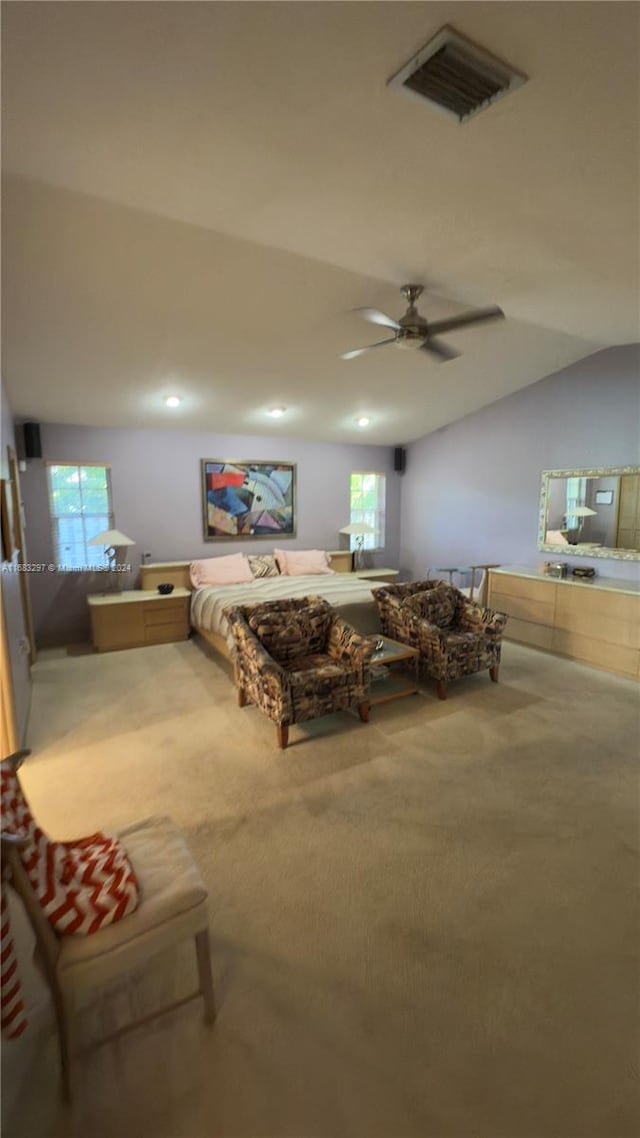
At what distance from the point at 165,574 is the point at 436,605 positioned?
10.7 feet

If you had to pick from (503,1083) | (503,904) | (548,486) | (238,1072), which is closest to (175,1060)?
(238,1072)

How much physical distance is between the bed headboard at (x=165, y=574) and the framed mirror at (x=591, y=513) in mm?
4226

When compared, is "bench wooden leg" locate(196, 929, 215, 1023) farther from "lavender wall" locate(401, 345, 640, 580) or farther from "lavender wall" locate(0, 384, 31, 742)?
"lavender wall" locate(401, 345, 640, 580)

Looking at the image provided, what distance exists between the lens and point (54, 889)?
1270 millimetres

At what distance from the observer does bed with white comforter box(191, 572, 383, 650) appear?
4.55 m

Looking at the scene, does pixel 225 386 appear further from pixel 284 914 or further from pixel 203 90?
pixel 284 914

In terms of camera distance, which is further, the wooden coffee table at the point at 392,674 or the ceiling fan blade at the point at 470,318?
the wooden coffee table at the point at 392,674

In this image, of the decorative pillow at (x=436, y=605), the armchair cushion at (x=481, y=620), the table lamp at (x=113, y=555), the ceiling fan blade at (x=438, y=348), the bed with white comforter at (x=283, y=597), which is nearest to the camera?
the ceiling fan blade at (x=438, y=348)

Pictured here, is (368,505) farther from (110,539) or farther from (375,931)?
(375,931)

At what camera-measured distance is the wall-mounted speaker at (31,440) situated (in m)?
4.86

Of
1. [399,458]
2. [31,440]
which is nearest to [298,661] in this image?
[31,440]

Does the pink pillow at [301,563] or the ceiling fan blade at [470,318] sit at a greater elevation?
the ceiling fan blade at [470,318]

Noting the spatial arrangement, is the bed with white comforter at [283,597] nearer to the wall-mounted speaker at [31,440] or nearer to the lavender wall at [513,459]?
the lavender wall at [513,459]

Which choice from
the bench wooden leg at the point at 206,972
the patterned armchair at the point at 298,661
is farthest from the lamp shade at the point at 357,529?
the bench wooden leg at the point at 206,972
